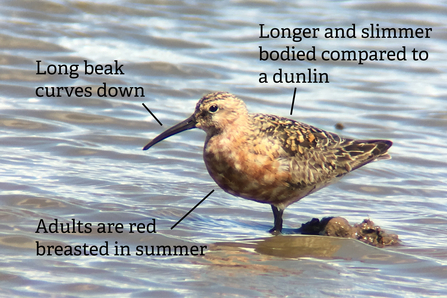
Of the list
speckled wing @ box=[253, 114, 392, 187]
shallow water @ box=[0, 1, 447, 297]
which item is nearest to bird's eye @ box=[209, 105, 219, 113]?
speckled wing @ box=[253, 114, 392, 187]

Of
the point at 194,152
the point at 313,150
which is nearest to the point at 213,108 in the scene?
the point at 313,150

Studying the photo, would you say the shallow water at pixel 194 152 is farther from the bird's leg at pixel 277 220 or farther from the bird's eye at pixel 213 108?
the bird's eye at pixel 213 108

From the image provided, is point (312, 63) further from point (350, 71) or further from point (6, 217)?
point (6, 217)

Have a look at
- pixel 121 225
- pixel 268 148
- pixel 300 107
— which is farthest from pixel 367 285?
pixel 300 107

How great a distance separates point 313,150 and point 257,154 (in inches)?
42.6

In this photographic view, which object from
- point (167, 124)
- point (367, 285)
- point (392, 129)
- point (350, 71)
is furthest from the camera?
point (350, 71)

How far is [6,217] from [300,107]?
7410 millimetres

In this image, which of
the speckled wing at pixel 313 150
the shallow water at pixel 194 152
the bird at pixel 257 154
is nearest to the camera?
the shallow water at pixel 194 152

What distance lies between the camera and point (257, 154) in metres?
8.30

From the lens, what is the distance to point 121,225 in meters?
8.05

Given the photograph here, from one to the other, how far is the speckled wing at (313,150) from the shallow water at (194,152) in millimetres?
630

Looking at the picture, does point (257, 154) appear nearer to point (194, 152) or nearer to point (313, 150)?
point (313, 150)

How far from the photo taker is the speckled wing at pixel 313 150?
861cm

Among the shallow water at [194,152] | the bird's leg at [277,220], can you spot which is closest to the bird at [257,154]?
the bird's leg at [277,220]
